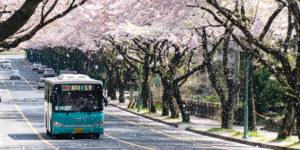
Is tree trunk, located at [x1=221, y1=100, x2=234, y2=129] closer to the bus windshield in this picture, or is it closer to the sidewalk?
the sidewalk

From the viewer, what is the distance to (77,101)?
23500 millimetres

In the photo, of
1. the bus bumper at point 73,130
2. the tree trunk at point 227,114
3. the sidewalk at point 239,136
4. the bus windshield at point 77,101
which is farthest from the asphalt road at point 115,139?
the tree trunk at point 227,114

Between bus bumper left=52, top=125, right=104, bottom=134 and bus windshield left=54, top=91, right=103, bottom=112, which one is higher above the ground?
bus windshield left=54, top=91, right=103, bottom=112

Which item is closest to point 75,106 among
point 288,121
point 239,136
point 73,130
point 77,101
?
point 77,101

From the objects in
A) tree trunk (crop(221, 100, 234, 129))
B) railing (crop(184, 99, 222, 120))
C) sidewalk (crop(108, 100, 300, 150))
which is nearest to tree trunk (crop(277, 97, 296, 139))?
sidewalk (crop(108, 100, 300, 150))

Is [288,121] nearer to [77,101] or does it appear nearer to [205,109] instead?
[77,101]

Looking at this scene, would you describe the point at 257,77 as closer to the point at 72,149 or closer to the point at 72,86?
the point at 72,86

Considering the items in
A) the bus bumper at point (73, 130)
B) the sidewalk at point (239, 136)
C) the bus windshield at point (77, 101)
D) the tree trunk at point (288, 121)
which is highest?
the bus windshield at point (77, 101)

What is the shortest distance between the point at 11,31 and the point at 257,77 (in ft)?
101

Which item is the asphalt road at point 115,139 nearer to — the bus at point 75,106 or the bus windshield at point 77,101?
the bus at point 75,106

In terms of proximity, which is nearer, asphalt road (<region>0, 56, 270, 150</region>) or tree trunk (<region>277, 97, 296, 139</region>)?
asphalt road (<region>0, 56, 270, 150</region>)

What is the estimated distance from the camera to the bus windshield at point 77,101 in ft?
76.6

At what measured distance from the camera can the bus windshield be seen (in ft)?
76.6

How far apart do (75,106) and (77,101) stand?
0.75 ft
